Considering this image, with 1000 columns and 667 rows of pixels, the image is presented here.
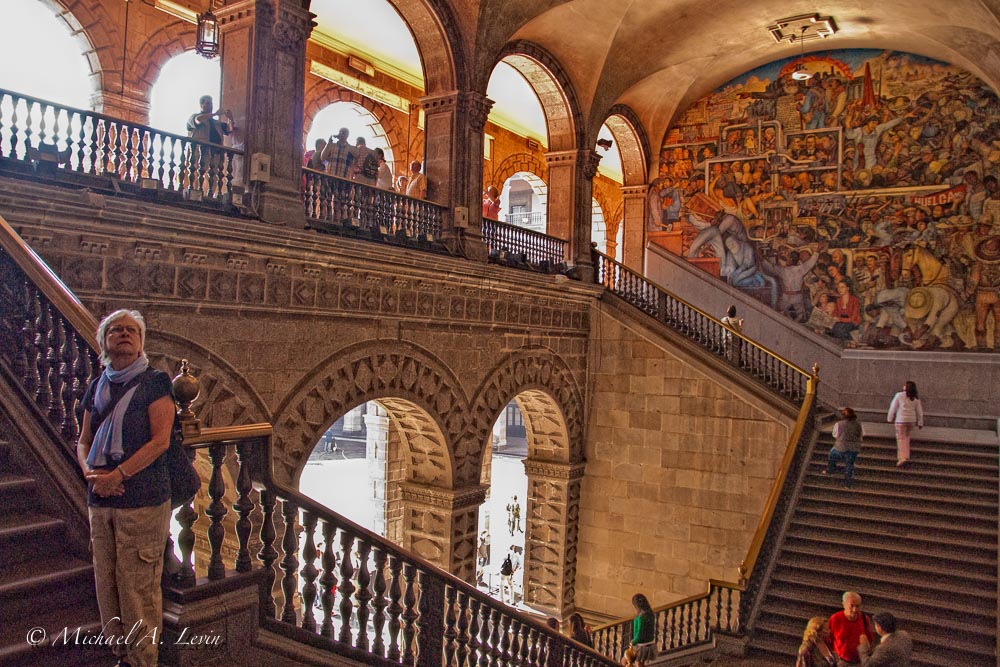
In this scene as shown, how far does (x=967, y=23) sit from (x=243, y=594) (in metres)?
12.9

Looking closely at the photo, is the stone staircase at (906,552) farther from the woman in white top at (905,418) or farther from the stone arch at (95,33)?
the stone arch at (95,33)

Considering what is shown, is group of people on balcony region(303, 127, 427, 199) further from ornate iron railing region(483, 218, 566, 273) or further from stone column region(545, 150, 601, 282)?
stone column region(545, 150, 601, 282)

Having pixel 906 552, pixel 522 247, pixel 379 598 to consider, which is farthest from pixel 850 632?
pixel 522 247

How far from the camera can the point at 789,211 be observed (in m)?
14.0

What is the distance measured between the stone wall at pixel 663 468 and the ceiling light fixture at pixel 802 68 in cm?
A: 551

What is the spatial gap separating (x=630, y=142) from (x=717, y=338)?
4867mm

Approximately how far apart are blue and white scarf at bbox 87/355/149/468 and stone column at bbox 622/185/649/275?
13.5 metres

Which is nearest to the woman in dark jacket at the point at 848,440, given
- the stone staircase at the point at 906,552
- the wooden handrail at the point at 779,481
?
the stone staircase at the point at 906,552

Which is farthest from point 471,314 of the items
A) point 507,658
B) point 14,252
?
point 14,252

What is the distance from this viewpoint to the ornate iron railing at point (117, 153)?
5.50 meters

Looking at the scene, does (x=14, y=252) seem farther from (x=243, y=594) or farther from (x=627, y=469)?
(x=627, y=469)

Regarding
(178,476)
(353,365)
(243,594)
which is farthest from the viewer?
(353,365)

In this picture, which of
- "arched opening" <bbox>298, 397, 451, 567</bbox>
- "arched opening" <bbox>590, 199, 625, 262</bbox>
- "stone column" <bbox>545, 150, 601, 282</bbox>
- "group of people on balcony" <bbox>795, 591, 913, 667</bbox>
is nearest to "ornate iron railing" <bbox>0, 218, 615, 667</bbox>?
"arched opening" <bbox>298, 397, 451, 567</bbox>

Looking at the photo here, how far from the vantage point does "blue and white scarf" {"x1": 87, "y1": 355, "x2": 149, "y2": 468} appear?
2652mm
